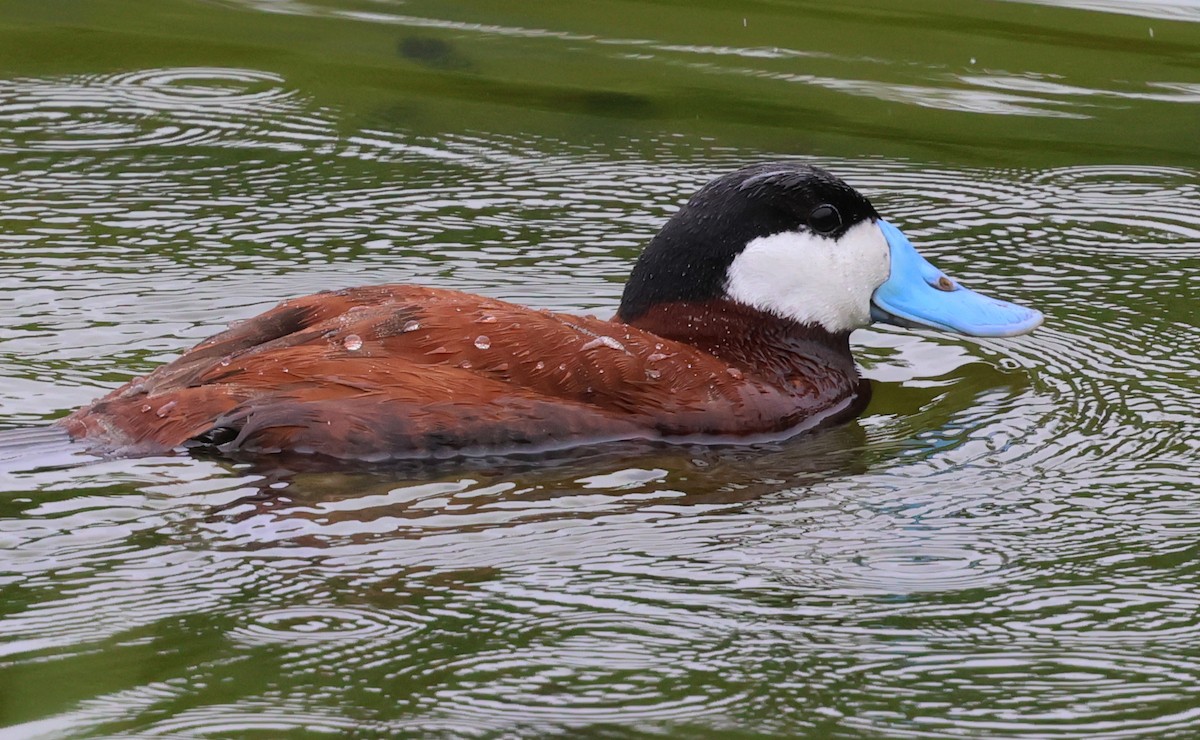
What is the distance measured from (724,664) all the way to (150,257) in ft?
11.9

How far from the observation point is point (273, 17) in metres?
10.2

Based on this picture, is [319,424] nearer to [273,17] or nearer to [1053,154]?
[1053,154]

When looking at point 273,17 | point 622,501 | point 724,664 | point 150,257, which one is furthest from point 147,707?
point 273,17

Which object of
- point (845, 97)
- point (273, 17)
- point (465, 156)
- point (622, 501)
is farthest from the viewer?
point (273, 17)

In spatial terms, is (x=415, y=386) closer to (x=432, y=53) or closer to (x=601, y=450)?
(x=601, y=450)

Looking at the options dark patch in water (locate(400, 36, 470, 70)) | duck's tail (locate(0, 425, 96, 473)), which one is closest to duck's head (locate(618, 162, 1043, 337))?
duck's tail (locate(0, 425, 96, 473))

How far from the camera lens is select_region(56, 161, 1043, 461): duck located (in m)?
5.15

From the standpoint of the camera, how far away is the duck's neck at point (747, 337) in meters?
5.83

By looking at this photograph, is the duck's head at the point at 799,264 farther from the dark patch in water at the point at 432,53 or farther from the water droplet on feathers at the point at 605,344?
the dark patch in water at the point at 432,53

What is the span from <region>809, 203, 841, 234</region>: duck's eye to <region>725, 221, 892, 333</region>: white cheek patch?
0.08ft

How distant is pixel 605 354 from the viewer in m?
5.36

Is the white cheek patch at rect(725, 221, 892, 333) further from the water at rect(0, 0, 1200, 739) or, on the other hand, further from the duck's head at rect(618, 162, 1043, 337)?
the water at rect(0, 0, 1200, 739)

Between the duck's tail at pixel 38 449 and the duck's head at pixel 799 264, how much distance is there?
1660 mm

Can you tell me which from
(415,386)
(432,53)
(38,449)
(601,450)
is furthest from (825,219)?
(432,53)
